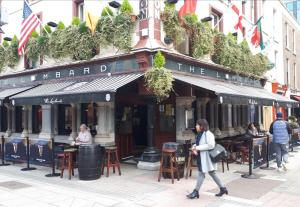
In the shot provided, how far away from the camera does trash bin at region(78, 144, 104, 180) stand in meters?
9.56

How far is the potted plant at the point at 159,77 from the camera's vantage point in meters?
10.2

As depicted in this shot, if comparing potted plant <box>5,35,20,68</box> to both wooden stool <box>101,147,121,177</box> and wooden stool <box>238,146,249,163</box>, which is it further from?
wooden stool <box>238,146,249,163</box>

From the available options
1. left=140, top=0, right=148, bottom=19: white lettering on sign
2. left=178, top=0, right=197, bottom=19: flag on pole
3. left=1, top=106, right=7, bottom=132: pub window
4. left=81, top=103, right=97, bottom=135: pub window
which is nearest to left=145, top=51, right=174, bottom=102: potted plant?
left=140, top=0, right=148, bottom=19: white lettering on sign

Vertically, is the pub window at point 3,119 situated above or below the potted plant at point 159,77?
below

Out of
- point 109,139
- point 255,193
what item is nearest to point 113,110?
point 109,139

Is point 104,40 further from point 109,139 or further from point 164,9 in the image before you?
point 109,139

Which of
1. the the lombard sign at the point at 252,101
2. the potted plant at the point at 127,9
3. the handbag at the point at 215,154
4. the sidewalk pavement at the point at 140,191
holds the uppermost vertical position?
the potted plant at the point at 127,9

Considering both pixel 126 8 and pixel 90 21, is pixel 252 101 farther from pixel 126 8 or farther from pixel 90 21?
pixel 90 21

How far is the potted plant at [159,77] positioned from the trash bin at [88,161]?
8.17ft

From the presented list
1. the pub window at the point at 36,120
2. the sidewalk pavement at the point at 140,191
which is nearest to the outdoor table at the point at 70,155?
the sidewalk pavement at the point at 140,191

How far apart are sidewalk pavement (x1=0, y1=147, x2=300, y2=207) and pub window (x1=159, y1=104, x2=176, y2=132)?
2.56m

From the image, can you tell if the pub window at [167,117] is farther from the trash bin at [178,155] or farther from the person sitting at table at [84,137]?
the trash bin at [178,155]

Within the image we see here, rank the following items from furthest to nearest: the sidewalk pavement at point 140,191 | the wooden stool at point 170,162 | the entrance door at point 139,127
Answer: the entrance door at point 139,127
the wooden stool at point 170,162
the sidewalk pavement at point 140,191

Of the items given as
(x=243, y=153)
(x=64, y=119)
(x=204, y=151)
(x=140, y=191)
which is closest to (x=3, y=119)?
(x=64, y=119)
